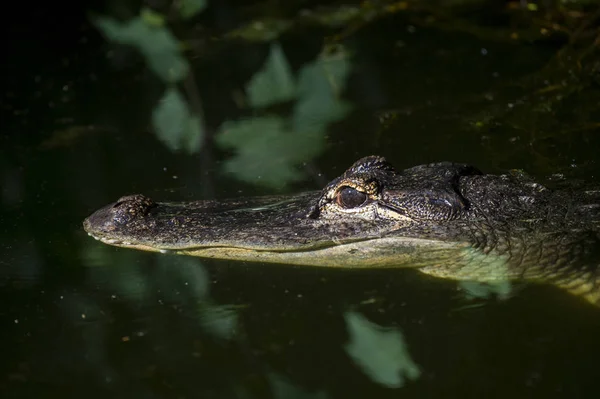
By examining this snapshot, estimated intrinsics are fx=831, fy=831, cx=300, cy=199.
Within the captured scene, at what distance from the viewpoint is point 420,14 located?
8.26 metres

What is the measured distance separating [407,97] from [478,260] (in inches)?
97.8

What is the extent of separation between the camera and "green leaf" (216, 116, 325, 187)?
5.82 metres

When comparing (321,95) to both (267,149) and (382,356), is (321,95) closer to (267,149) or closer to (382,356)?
(267,149)

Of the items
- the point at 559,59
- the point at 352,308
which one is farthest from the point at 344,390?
the point at 559,59

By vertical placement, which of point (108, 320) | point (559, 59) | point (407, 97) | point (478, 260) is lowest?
point (108, 320)

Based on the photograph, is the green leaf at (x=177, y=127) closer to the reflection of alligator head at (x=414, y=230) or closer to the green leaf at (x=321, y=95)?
the green leaf at (x=321, y=95)

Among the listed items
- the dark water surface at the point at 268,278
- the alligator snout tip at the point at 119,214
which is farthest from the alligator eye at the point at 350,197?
the alligator snout tip at the point at 119,214

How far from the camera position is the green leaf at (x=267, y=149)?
5816 millimetres

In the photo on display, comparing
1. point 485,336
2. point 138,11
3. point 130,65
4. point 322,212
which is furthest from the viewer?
point 138,11

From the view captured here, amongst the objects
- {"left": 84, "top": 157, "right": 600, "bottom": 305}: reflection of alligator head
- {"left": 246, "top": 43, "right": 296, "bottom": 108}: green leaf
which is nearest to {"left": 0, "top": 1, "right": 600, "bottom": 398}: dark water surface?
{"left": 84, "top": 157, "right": 600, "bottom": 305}: reflection of alligator head

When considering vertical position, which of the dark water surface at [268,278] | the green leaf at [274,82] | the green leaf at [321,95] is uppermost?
the green leaf at [274,82]

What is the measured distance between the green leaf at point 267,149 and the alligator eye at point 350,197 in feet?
3.36

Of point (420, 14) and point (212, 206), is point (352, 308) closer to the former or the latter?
point (212, 206)

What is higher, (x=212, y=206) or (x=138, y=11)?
(x=138, y=11)
